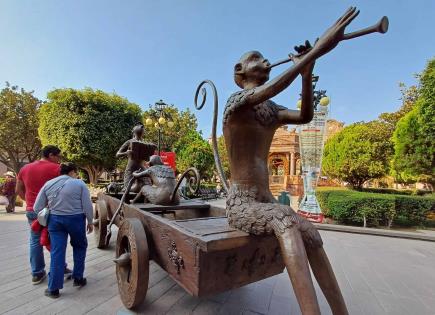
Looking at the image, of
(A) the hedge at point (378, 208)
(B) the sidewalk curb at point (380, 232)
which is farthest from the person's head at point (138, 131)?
(A) the hedge at point (378, 208)

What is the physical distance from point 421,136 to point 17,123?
74.4 feet

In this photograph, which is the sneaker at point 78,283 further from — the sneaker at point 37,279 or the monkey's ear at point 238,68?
the monkey's ear at point 238,68

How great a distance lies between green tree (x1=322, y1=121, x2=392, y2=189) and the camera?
1323 cm

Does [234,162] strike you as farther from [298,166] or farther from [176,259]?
[298,166]

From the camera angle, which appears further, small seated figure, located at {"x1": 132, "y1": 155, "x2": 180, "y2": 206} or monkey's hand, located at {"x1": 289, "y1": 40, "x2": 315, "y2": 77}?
small seated figure, located at {"x1": 132, "y1": 155, "x2": 180, "y2": 206}

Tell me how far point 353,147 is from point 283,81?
47.3 feet

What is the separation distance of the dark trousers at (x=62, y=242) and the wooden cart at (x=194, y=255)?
0.65 m

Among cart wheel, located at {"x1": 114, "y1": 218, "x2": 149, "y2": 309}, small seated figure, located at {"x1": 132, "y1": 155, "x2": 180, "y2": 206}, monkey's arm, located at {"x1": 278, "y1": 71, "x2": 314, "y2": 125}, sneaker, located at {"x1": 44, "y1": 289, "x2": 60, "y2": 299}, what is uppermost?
monkey's arm, located at {"x1": 278, "y1": 71, "x2": 314, "y2": 125}

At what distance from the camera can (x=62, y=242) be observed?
2.53m

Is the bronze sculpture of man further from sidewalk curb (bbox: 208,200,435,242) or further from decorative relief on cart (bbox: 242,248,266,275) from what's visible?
decorative relief on cart (bbox: 242,248,266,275)

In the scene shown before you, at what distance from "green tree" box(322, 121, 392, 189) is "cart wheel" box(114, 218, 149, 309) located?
Result: 13.8 metres

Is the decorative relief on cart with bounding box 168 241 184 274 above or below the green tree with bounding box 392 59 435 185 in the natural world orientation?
below

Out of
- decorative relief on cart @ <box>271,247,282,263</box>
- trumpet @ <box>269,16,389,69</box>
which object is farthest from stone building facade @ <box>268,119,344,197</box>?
trumpet @ <box>269,16,389,69</box>

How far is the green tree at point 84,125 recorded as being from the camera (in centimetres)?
1455
